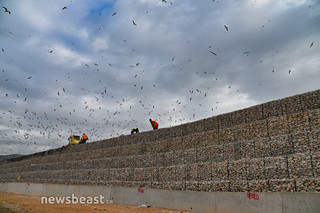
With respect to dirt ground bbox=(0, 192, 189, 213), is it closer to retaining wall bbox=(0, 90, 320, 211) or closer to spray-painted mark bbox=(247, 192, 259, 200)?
retaining wall bbox=(0, 90, 320, 211)

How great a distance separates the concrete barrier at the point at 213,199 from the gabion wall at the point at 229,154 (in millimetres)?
475

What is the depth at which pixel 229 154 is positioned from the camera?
1464 cm

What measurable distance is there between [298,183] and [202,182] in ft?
16.6

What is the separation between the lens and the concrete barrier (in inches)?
385

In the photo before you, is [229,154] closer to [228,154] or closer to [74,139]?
[228,154]

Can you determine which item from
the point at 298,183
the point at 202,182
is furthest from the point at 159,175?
the point at 298,183

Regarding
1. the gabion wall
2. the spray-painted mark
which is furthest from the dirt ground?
the spray-painted mark

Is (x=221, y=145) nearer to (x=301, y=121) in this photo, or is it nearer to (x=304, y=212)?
(x=301, y=121)

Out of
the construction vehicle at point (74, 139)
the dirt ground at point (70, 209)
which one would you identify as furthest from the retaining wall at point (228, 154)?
the construction vehicle at point (74, 139)

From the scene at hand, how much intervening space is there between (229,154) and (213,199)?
3.04 metres

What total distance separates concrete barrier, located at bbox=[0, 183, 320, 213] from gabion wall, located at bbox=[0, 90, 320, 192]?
47cm

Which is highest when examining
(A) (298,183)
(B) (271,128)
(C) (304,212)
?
(B) (271,128)

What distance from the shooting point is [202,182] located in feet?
45.8

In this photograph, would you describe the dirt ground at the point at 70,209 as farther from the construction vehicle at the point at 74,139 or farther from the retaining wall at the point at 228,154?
the construction vehicle at the point at 74,139
